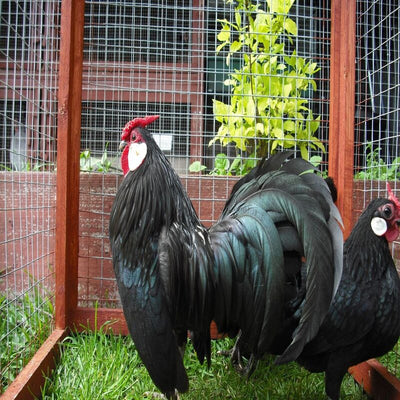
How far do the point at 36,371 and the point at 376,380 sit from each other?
187 cm

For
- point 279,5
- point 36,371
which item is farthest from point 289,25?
point 36,371

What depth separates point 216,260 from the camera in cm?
170

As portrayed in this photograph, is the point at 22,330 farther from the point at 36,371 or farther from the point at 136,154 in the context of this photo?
the point at 136,154

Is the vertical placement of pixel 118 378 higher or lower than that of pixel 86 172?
lower

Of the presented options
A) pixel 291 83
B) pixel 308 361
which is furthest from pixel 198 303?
pixel 291 83

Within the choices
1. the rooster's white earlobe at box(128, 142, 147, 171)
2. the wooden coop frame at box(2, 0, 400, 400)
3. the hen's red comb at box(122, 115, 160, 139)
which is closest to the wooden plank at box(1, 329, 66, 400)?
the wooden coop frame at box(2, 0, 400, 400)

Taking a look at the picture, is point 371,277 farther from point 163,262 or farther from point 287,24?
point 287,24

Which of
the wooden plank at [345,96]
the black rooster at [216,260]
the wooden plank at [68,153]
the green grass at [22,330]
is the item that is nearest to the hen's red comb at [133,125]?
the black rooster at [216,260]

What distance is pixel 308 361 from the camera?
1.95 metres

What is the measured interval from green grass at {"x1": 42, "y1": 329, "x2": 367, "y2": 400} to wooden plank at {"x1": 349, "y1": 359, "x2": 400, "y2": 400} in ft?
0.21

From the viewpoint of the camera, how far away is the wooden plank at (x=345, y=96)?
89.1 inches

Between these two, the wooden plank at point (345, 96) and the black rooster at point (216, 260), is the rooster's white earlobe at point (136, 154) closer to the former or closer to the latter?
the black rooster at point (216, 260)

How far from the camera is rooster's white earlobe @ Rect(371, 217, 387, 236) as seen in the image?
186cm

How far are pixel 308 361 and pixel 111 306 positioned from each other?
1497 millimetres
